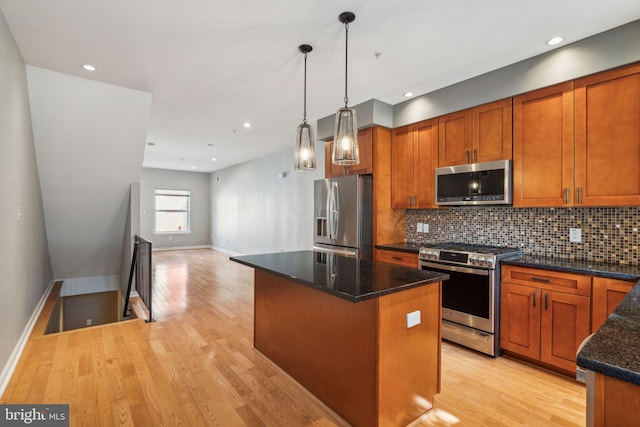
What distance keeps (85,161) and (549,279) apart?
5243 mm

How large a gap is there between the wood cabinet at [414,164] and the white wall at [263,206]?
194 cm

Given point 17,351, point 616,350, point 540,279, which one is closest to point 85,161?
point 17,351

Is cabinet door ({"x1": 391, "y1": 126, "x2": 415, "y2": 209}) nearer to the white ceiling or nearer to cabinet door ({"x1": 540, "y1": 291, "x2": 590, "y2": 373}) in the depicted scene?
the white ceiling

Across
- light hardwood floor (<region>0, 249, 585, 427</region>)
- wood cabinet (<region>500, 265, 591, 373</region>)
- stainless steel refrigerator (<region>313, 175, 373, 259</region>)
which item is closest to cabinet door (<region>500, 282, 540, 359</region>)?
wood cabinet (<region>500, 265, 591, 373</region>)

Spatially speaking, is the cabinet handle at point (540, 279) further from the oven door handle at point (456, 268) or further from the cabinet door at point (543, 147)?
the cabinet door at point (543, 147)

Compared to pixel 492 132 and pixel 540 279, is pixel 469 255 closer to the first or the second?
pixel 540 279

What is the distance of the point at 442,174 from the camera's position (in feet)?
11.0

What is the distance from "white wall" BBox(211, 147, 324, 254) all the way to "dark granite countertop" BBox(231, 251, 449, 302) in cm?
340

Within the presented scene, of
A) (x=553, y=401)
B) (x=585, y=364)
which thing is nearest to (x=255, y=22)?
(x=585, y=364)

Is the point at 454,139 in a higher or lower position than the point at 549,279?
higher

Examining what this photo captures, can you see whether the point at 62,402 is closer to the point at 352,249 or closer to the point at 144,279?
the point at 144,279

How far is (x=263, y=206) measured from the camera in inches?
297

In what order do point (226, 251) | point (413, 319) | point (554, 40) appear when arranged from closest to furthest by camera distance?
point (413, 319) → point (554, 40) → point (226, 251)

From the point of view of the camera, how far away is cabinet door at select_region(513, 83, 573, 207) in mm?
2559
